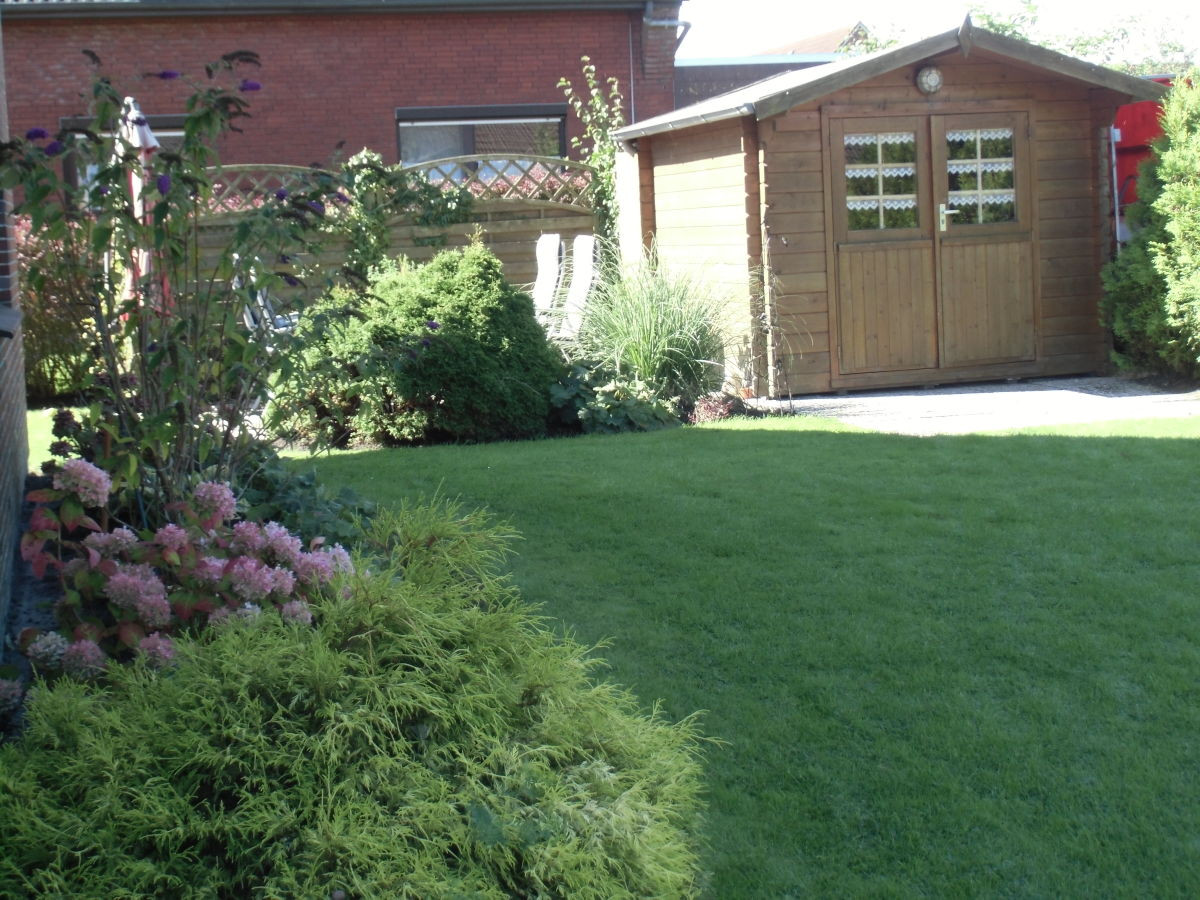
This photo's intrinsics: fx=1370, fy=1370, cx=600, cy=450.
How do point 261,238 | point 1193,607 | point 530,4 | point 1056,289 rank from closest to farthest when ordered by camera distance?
Result: point 261,238 → point 1193,607 → point 1056,289 → point 530,4

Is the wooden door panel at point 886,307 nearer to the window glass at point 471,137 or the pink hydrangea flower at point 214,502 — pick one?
the pink hydrangea flower at point 214,502

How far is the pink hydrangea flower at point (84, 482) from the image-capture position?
3270 mm

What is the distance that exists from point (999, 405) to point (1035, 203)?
7.02ft

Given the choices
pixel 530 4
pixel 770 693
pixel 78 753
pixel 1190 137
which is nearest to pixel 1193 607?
pixel 770 693

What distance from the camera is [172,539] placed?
10.7 ft

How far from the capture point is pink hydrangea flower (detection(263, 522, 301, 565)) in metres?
3.38

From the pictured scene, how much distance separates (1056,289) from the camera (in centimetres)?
1071

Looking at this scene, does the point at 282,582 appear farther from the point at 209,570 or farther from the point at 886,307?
the point at 886,307

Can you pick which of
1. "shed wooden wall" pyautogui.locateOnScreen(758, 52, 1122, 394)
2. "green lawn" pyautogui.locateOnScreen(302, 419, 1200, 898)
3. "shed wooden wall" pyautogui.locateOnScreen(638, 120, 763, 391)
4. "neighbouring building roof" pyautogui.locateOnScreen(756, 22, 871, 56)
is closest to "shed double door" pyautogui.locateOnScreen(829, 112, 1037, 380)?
"shed wooden wall" pyautogui.locateOnScreen(758, 52, 1122, 394)

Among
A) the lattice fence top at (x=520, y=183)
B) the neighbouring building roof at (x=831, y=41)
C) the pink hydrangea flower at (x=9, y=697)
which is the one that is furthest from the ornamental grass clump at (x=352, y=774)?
the neighbouring building roof at (x=831, y=41)

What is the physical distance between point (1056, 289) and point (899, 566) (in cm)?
637

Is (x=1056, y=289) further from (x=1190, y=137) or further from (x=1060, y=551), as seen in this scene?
(x=1060, y=551)

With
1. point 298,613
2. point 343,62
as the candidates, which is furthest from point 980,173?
point 343,62

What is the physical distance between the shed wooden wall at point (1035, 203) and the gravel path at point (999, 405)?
275 millimetres
